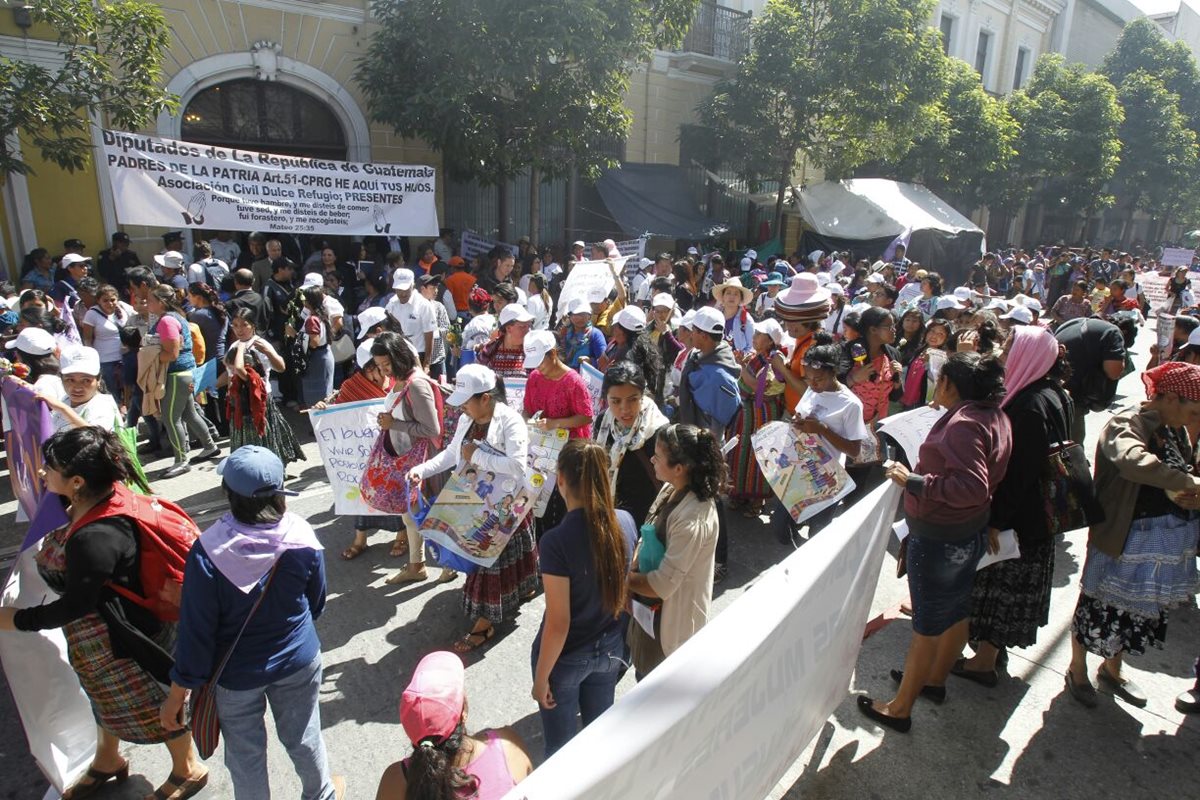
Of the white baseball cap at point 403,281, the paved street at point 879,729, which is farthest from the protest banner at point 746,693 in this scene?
the white baseball cap at point 403,281

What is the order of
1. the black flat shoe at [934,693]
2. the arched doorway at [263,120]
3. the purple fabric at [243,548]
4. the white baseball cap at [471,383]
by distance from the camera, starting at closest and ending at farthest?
the purple fabric at [243,548] < the black flat shoe at [934,693] < the white baseball cap at [471,383] < the arched doorway at [263,120]

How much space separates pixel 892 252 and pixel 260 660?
54.7 feet

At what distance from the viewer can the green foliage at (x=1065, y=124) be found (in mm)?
25359

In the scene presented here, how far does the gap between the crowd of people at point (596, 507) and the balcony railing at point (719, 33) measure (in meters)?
13.6

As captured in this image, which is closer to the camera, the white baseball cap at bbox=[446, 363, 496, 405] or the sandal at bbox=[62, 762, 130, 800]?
the sandal at bbox=[62, 762, 130, 800]

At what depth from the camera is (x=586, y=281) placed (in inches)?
299

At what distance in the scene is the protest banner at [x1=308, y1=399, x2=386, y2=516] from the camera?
4691 millimetres

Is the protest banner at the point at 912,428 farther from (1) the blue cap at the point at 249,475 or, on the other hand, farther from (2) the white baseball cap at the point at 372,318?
(2) the white baseball cap at the point at 372,318

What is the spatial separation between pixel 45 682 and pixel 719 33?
19.0 metres

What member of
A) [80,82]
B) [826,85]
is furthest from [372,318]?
[826,85]

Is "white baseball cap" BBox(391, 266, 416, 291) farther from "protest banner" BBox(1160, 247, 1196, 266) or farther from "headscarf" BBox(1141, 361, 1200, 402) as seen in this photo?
"protest banner" BBox(1160, 247, 1196, 266)

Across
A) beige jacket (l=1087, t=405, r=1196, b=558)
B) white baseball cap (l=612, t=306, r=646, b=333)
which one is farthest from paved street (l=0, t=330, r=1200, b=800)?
white baseball cap (l=612, t=306, r=646, b=333)

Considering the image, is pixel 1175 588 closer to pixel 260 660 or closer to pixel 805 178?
pixel 260 660

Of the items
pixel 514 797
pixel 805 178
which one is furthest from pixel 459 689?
pixel 805 178
